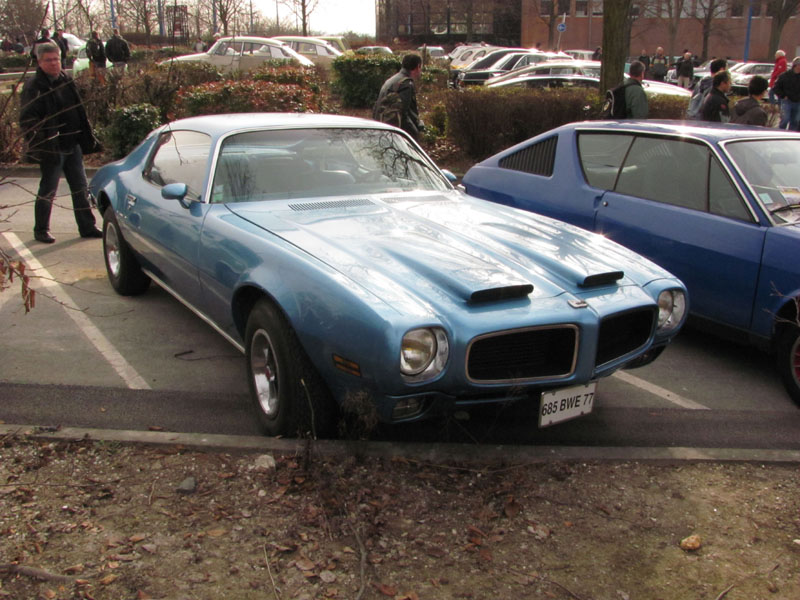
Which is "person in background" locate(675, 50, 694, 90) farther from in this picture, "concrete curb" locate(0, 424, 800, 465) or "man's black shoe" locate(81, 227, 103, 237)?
"concrete curb" locate(0, 424, 800, 465)

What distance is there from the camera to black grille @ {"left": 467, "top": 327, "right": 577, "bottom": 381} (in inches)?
130

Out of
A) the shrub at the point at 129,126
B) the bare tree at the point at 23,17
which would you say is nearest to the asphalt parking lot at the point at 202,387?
the bare tree at the point at 23,17

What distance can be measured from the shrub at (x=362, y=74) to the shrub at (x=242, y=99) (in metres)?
6.11

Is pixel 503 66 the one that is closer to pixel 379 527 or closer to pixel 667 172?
pixel 667 172

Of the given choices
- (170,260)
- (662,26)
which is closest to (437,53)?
(662,26)

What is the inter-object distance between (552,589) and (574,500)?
24.9 inches

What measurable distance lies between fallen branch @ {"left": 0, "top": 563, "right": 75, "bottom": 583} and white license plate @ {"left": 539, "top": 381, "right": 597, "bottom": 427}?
1.98m

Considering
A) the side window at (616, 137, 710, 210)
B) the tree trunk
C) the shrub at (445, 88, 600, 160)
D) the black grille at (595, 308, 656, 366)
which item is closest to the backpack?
the shrub at (445, 88, 600, 160)

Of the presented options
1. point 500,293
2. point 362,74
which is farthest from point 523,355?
point 362,74

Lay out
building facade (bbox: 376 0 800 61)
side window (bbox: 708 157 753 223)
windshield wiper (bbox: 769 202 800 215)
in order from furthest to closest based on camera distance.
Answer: building facade (bbox: 376 0 800 61) < side window (bbox: 708 157 753 223) < windshield wiper (bbox: 769 202 800 215)

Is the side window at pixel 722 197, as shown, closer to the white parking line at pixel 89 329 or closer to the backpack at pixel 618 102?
the white parking line at pixel 89 329

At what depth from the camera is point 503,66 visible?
27.5 meters

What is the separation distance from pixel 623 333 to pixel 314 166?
2183mm

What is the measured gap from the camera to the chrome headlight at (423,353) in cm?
316
